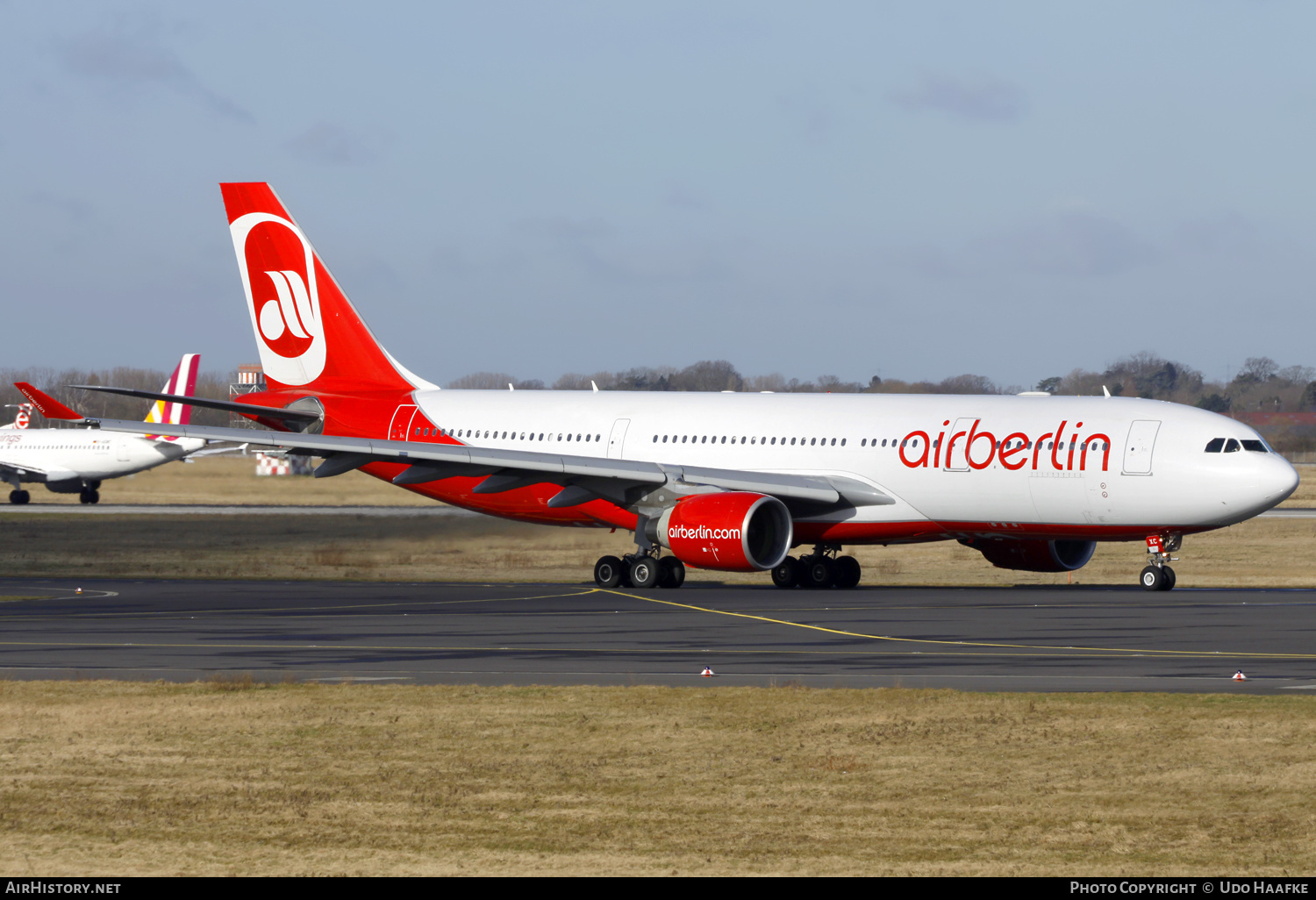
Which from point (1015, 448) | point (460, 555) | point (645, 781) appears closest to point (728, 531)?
point (1015, 448)

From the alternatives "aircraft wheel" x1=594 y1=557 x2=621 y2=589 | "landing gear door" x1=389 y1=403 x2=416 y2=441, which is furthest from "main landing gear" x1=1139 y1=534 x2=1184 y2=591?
"landing gear door" x1=389 y1=403 x2=416 y2=441

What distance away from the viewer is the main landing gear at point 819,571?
35688mm

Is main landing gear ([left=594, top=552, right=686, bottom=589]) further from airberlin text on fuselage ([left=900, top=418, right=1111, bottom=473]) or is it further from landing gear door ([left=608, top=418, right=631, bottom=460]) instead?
airberlin text on fuselage ([left=900, top=418, right=1111, bottom=473])

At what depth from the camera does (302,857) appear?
32.3 ft

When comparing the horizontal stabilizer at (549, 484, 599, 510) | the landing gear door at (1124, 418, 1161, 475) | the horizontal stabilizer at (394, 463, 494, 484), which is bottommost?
the horizontal stabilizer at (549, 484, 599, 510)

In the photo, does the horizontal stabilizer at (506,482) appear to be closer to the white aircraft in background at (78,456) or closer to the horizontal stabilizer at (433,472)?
the horizontal stabilizer at (433,472)

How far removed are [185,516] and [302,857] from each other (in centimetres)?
5551

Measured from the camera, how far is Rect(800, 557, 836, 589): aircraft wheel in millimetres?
35750

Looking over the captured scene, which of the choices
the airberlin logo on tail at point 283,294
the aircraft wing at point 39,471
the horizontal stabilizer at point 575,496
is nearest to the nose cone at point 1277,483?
the horizontal stabilizer at point 575,496

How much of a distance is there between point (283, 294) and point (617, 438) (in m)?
9.80

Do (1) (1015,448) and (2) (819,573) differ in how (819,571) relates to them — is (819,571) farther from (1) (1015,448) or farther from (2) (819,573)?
(1) (1015,448)

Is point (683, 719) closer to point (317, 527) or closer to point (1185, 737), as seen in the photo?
point (1185, 737)

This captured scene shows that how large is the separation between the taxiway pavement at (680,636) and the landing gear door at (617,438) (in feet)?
13.2

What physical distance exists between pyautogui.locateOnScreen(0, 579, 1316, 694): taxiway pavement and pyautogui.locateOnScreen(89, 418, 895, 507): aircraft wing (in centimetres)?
202
